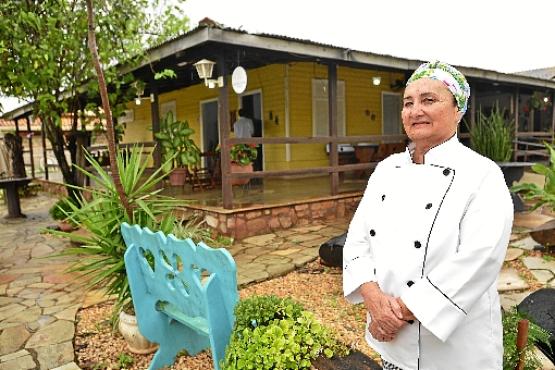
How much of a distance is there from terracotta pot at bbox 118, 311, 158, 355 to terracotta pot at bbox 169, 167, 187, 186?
4.90m

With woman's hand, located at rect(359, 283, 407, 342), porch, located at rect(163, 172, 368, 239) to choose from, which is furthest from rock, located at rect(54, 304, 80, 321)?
woman's hand, located at rect(359, 283, 407, 342)

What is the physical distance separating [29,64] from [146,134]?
300 inches

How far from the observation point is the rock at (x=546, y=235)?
4379 mm

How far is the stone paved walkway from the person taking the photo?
9.38 feet

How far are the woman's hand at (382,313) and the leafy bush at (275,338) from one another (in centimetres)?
23

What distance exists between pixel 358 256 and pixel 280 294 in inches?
88.4

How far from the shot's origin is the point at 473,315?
1293mm

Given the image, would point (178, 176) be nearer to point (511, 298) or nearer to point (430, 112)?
point (511, 298)

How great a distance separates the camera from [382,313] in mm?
1343

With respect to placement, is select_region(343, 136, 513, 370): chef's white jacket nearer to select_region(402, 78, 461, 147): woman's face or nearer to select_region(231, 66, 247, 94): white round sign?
select_region(402, 78, 461, 147): woman's face

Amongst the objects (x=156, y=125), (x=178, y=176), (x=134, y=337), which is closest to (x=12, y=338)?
(x=134, y=337)

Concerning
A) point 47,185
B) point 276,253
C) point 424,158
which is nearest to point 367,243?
point 424,158

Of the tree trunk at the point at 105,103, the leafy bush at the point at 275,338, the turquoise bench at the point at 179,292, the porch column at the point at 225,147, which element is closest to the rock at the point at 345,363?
the leafy bush at the point at 275,338

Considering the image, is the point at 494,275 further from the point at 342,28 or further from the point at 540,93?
the point at 342,28
